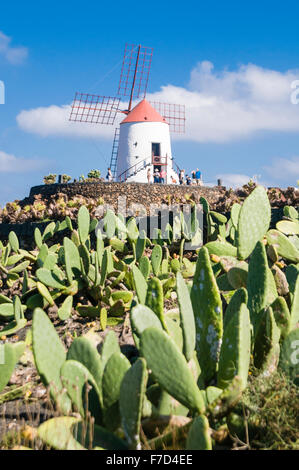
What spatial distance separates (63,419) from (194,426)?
0.48 metres

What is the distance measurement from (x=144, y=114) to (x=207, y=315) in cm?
2478

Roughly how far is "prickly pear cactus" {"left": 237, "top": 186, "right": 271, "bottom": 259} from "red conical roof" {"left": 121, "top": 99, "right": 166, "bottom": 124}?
76.9 feet

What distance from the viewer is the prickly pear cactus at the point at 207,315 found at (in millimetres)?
2002

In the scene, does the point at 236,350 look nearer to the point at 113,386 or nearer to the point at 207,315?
the point at 207,315

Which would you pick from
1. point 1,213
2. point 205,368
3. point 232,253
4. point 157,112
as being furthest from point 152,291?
point 157,112

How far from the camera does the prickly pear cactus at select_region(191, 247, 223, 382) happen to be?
2.00 m

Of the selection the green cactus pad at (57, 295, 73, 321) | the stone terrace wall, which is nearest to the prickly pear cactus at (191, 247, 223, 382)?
the green cactus pad at (57, 295, 73, 321)

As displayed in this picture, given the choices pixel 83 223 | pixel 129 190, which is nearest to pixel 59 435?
pixel 83 223

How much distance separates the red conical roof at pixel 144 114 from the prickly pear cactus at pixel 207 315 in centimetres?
2433

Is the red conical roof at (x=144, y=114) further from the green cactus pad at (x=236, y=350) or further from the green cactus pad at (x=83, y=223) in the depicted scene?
the green cactus pad at (x=236, y=350)

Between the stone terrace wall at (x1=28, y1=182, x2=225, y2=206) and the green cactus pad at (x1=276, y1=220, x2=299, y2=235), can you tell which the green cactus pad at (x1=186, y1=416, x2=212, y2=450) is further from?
the stone terrace wall at (x1=28, y1=182, x2=225, y2=206)

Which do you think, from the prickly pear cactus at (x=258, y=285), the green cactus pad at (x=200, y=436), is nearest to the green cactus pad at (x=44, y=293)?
the prickly pear cactus at (x=258, y=285)

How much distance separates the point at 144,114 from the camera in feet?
85.0

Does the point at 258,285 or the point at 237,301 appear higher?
the point at 258,285
